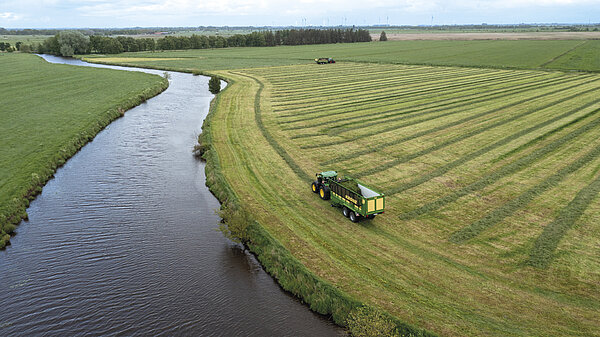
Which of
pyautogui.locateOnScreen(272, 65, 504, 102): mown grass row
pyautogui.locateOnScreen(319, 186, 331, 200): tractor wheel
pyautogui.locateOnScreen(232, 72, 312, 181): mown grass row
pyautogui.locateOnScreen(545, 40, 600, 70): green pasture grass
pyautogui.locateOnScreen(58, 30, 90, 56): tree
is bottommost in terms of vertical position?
pyautogui.locateOnScreen(319, 186, 331, 200): tractor wheel

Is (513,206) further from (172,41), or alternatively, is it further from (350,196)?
(172,41)

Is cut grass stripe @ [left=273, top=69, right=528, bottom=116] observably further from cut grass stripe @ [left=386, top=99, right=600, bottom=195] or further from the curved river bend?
the curved river bend

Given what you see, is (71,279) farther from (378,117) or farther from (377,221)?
(378,117)

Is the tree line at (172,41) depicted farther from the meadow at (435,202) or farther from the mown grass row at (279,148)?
the mown grass row at (279,148)

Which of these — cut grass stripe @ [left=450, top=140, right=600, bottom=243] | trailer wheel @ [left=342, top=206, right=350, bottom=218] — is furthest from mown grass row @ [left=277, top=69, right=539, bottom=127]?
trailer wheel @ [left=342, top=206, right=350, bottom=218]

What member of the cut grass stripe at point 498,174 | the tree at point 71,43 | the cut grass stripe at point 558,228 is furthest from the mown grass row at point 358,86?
the tree at point 71,43

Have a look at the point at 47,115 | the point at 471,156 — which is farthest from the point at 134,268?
the point at 47,115
